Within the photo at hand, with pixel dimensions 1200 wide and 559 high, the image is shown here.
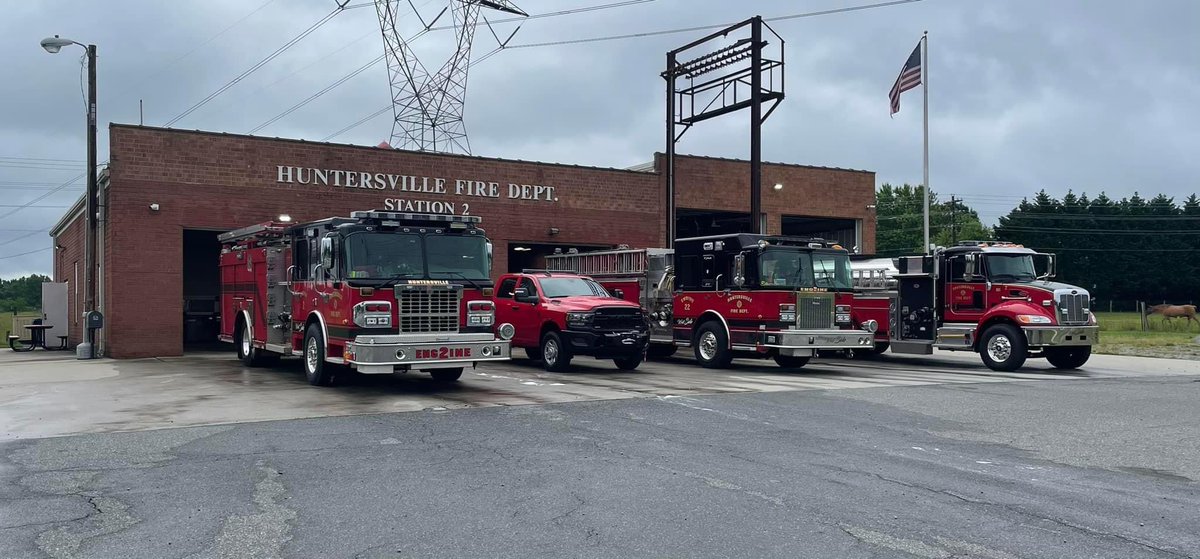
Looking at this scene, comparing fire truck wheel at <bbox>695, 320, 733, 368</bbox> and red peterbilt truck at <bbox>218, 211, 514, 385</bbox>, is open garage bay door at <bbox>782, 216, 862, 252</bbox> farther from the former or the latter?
red peterbilt truck at <bbox>218, 211, 514, 385</bbox>

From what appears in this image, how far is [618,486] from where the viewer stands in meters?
7.59

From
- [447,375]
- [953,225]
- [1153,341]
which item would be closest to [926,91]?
[1153,341]

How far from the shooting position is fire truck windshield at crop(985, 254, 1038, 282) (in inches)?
805

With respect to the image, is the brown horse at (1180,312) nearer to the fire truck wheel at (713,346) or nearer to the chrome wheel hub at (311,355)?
the fire truck wheel at (713,346)

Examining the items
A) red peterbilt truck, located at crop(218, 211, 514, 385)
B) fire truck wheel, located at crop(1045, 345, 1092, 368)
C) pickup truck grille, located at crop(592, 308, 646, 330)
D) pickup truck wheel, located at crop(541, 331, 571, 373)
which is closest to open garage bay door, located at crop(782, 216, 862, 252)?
fire truck wheel, located at crop(1045, 345, 1092, 368)

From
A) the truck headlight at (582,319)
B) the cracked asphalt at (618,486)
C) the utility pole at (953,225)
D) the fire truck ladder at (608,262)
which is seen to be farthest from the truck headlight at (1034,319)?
the utility pole at (953,225)

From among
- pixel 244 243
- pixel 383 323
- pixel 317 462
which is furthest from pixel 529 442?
pixel 244 243

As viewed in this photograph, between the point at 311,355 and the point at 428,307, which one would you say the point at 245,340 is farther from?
the point at 428,307

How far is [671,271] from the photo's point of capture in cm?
2159

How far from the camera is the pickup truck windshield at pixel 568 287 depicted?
19.4 metres

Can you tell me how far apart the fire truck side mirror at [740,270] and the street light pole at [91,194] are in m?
15.4

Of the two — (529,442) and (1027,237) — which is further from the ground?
(1027,237)

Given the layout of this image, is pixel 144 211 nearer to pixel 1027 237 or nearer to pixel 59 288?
pixel 59 288

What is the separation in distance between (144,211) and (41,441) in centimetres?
1480
